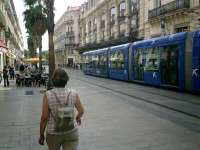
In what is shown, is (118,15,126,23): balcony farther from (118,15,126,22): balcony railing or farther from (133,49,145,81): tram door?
(133,49,145,81): tram door

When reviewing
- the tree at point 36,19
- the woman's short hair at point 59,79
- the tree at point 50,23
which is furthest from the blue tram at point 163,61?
the tree at point 36,19

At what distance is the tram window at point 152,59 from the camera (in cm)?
→ 2453

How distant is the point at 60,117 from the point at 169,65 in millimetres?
17908

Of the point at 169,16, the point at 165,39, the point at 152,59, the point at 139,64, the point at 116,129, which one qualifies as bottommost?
the point at 116,129

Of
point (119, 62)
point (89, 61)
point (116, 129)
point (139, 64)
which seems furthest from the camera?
point (89, 61)

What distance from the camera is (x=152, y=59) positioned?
82.9ft

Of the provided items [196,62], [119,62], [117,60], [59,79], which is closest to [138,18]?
[117,60]

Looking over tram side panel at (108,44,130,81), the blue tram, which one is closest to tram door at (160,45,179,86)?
the blue tram

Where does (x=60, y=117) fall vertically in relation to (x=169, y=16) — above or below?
below

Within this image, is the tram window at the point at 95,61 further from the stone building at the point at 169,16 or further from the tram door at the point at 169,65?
the tram door at the point at 169,65

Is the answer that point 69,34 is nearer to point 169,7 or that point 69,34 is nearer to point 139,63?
point 169,7

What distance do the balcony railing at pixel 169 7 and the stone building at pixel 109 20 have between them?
8.09 meters

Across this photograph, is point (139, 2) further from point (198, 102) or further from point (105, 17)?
point (198, 102)

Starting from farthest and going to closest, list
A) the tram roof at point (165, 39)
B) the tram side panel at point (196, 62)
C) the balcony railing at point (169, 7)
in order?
1. the balcony railing at point (169, 7)
2. the tram roof at point (165, 39)
3. the tram side panel at point (196, 62)
